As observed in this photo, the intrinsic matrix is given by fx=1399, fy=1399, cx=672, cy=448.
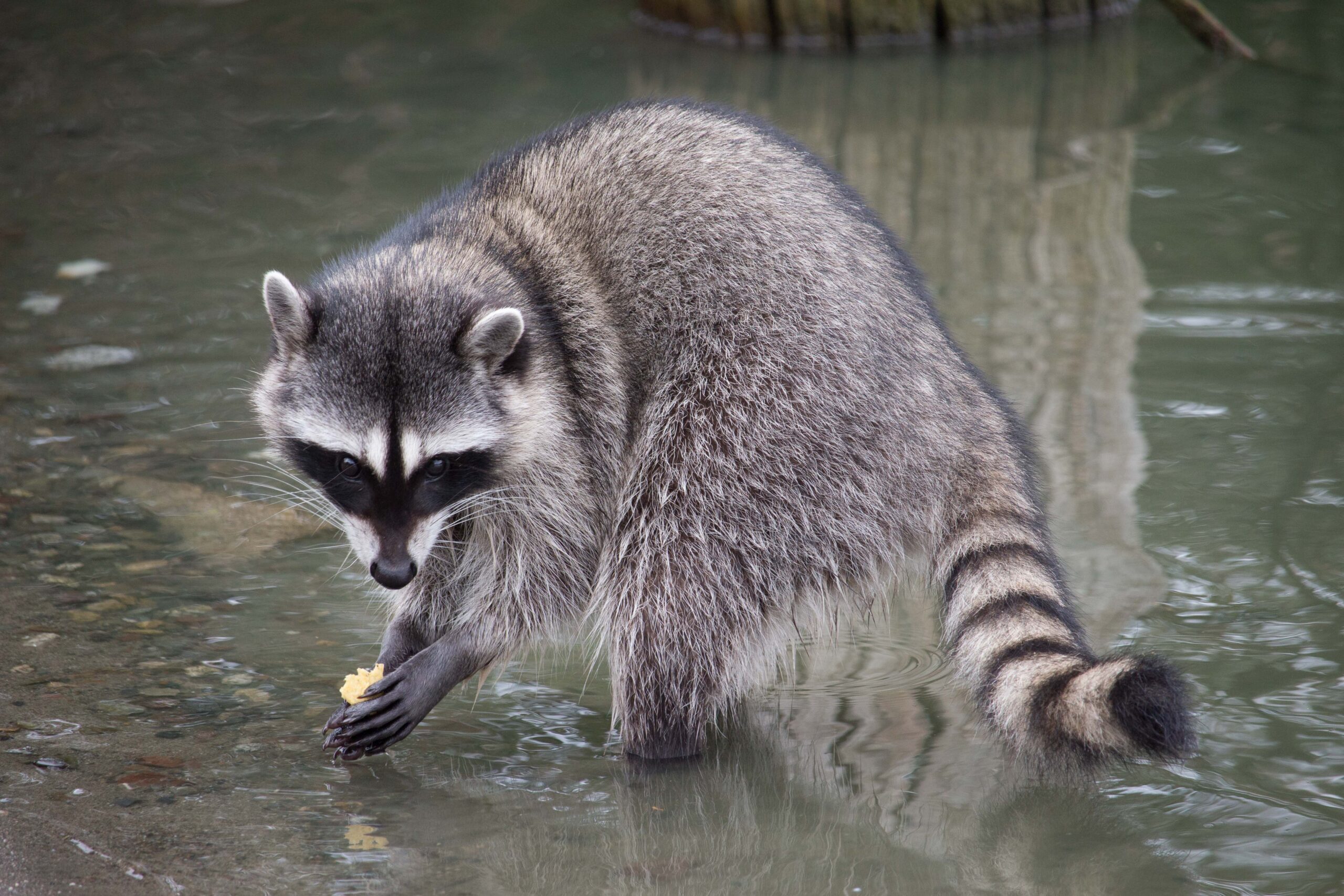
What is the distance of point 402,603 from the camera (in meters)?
3.61

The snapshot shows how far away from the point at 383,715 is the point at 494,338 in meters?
0.88

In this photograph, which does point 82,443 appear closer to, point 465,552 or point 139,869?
point 465,552

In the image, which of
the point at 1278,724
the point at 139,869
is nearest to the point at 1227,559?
the point at 1278,724

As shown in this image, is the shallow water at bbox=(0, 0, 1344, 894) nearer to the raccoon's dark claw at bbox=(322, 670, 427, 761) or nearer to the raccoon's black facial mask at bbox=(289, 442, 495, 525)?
the raccoon's dark claw at bbox=(322, 670, 427, 761)

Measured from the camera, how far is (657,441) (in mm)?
3359

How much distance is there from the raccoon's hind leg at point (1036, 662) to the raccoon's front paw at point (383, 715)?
1.23 metres

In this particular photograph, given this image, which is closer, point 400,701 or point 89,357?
point 400,701

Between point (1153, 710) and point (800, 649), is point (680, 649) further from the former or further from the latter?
point (1153, 710)

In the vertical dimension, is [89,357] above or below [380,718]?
above

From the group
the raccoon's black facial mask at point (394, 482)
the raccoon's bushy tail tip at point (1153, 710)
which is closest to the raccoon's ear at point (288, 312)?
the raccoon's black facial mask at point (394, 482)

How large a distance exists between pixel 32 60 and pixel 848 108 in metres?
5.48

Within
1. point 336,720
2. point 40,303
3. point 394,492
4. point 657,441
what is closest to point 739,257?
point 657,441

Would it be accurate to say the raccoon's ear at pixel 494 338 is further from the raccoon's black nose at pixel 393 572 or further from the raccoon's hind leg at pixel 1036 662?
the raccoon's hind leg at pixel 1036 662

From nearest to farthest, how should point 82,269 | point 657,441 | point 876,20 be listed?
point 657,441 → point 82,269 → point 876,20
